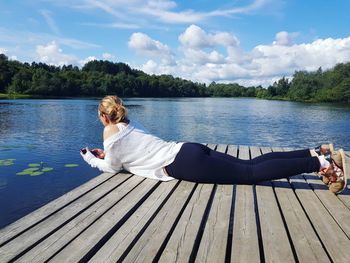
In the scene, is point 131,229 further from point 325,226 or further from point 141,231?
point 325,226

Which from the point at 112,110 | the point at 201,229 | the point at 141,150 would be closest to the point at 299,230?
the point at 201,229

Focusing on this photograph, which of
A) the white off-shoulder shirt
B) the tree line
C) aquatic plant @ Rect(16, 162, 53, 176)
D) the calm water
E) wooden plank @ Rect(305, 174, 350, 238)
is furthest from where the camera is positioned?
the tree line

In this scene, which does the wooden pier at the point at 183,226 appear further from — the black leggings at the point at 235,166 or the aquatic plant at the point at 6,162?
the aquatic plant at the point at 6,162

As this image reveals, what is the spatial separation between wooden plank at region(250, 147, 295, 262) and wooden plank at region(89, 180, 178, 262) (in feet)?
3.63

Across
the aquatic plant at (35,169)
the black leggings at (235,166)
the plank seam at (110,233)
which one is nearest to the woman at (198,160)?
the black leggings at (235,166)

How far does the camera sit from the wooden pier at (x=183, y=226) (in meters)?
2.72

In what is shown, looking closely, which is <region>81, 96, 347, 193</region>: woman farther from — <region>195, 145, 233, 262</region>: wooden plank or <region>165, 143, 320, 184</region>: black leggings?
<region>195, 145, 233, 262</region>: wooden plank

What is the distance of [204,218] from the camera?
3.49m

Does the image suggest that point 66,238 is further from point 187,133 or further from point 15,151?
point 187,133

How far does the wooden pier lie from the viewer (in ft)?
8.93

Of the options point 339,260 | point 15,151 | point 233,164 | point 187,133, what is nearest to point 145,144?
point 233,164

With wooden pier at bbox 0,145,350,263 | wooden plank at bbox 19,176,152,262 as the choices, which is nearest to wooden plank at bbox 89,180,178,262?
wooden pier at bbox 0,145,350,263

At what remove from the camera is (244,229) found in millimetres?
3236

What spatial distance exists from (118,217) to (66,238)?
62 centimetres
